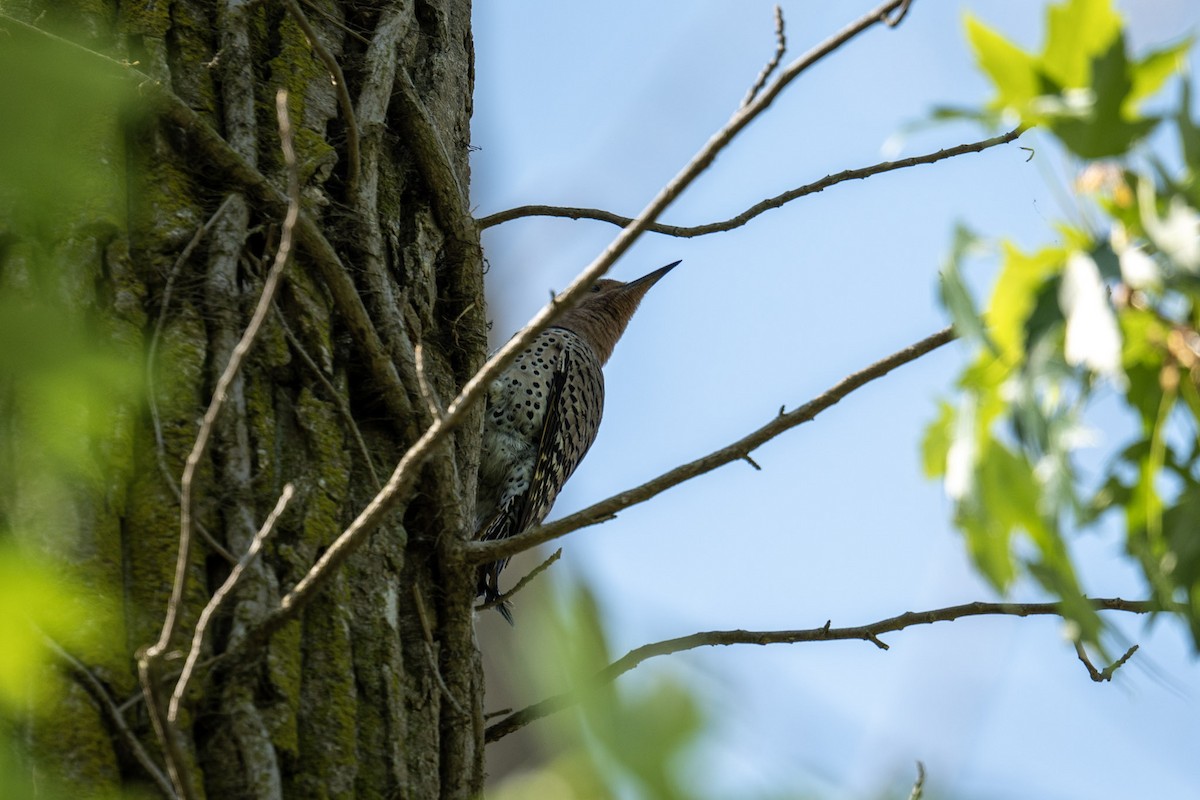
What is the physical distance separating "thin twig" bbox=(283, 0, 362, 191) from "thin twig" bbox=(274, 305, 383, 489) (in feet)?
1.33

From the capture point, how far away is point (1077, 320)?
43.6 inches

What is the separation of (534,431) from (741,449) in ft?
10.5

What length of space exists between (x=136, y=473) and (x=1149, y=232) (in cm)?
144

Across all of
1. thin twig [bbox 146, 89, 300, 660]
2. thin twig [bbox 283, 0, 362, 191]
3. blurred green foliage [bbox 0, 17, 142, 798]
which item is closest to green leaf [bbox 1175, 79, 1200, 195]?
thin twig [bbox 146, 89, 300, 660]

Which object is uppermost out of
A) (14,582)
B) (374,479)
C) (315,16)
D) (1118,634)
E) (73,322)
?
(315,16)

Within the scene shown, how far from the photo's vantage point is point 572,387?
17.1ft

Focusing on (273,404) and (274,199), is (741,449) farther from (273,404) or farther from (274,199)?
(274,199)

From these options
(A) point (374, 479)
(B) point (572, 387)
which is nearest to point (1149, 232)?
(A) point (374, 479)

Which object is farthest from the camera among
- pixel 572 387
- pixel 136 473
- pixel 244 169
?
pixel 572 387

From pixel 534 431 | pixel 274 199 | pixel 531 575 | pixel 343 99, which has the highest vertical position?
pixel 343 99

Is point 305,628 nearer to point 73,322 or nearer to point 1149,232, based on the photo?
point 73,322

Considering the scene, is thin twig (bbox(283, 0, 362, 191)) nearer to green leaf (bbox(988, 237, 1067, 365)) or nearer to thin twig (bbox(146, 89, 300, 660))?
thin twig (bbox(146, 89, 300, 660))

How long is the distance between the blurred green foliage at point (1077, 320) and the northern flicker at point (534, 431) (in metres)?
3.28

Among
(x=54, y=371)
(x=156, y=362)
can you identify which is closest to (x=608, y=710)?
(x=54, y=371)
